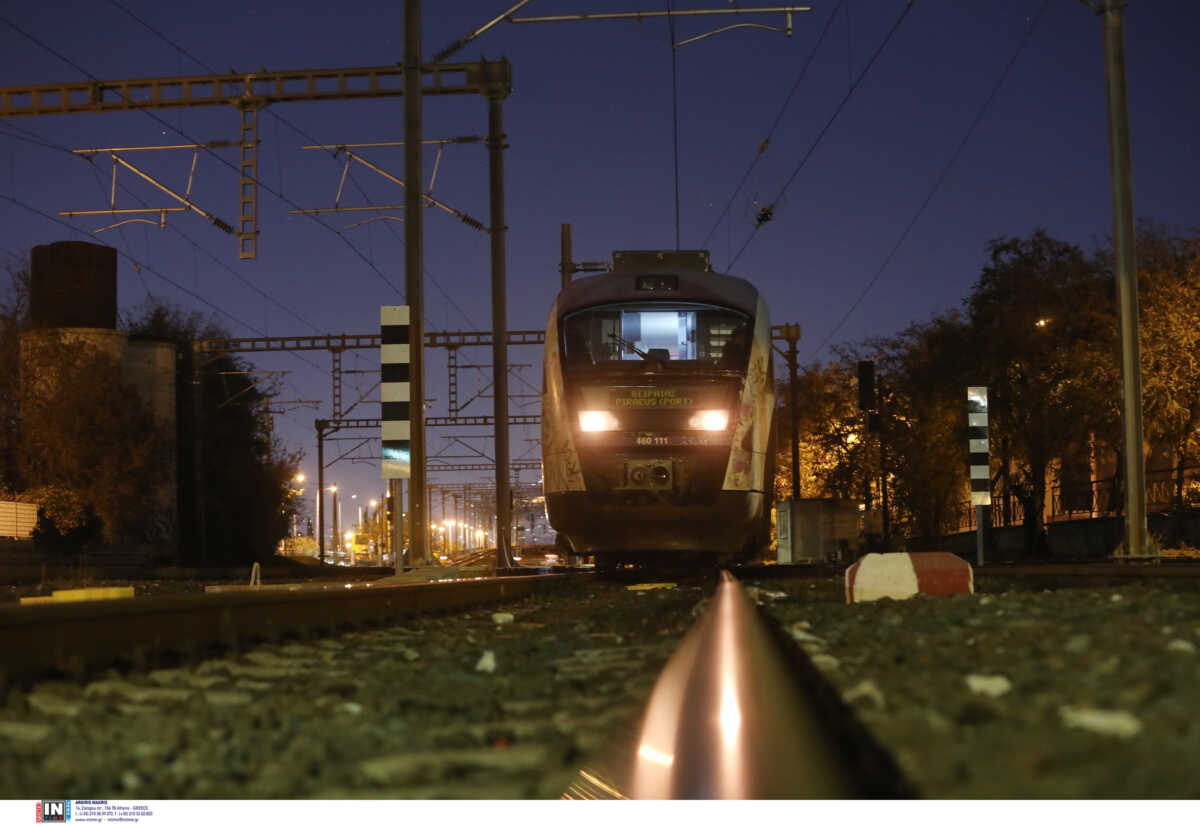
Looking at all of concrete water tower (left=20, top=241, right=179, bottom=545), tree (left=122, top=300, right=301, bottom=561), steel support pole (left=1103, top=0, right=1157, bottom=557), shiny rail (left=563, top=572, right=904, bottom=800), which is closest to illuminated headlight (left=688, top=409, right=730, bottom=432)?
steel support pole (left=1103, top=0, right=1157, bottom=557)

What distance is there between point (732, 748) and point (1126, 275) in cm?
1461

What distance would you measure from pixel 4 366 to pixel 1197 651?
139 feet

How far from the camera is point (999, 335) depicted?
30.8 meters

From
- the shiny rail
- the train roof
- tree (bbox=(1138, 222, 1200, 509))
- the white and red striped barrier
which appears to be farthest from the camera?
tree (bbox=(1138, 222, 1200, 509))

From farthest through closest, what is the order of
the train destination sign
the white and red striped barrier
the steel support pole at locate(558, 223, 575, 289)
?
the steel support pole at locate(558, 223, 575, 289) → the train destination sign → the white and red striped barrier

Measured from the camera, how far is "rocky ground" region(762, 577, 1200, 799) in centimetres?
175

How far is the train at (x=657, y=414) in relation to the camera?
13.9 m

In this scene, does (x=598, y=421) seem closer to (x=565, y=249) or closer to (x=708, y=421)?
(x=708, y=421)

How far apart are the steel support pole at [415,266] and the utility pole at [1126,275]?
8.24 m

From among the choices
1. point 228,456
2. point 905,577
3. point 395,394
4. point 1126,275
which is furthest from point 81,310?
point 905,577

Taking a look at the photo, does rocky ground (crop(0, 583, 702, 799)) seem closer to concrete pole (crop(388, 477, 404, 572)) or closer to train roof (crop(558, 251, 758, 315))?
concrete pole (crop(388, 477, 404, 572))

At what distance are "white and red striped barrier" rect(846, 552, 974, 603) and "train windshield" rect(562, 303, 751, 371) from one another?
6.81 meters

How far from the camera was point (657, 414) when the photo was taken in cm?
1404
